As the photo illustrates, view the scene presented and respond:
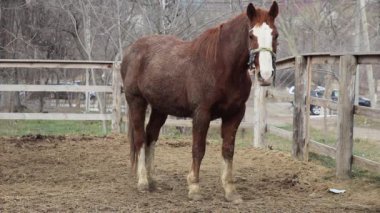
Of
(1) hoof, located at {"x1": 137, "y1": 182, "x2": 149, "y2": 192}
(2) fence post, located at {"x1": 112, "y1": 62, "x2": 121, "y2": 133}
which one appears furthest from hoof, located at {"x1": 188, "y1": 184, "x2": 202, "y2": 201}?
(2) fence post, located at {"x1": 112, "y1": 62, "x2": 121, "y2": 133}

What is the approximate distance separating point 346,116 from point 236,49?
76.2 inches

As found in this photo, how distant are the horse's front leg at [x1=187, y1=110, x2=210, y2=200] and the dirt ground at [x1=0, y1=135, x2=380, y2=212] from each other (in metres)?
0.12

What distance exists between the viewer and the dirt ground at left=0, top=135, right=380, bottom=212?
444cm

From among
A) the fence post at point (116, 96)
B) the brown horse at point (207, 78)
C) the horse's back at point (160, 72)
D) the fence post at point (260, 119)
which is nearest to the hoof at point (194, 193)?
the brown horse at point (207, 78)

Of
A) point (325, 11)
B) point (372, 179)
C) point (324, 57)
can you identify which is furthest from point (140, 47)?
point (325, 11)

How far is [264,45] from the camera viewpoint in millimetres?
4105

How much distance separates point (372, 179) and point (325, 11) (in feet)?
39.5

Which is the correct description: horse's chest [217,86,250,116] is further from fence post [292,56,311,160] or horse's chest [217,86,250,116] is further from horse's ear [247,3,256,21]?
fence post [292,56,311,160]

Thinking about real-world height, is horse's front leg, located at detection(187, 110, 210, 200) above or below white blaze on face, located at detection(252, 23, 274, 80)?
below

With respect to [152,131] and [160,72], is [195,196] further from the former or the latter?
[160,72]

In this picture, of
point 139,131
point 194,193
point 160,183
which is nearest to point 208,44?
point 139,131

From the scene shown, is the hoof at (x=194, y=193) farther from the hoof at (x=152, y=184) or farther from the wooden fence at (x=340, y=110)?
the wooden fence at (x=340, y=110)

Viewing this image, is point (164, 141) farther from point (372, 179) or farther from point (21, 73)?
point (21, 73)

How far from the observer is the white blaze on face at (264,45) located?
4008 mm
